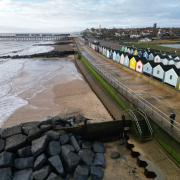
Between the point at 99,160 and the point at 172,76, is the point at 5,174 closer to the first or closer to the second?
the point at 99,160

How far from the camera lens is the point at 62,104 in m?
21.0

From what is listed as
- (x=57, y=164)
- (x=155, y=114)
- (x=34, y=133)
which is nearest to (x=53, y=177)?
(x=57, y=164)

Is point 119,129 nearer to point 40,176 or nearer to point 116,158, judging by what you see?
point 116,158

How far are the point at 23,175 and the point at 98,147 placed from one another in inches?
166

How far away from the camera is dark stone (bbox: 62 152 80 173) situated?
10.6 m

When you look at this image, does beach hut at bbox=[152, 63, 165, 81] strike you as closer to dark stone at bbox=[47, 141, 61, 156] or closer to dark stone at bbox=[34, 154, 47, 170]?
Result: dark stone at bbox=[47, 141, 61, 156]

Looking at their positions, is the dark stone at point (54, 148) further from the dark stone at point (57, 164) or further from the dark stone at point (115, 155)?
the dark stone at point (115, 155)

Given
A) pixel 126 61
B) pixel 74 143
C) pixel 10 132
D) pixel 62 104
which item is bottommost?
pixel 62 104

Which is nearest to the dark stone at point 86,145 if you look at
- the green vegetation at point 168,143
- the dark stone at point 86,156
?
the dark stone at point 86,156

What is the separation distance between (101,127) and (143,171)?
4040 millimetres

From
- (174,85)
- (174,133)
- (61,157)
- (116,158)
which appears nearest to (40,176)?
(61,157)

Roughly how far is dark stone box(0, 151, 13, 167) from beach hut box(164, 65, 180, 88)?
14.6 metres

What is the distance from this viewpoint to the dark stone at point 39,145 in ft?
36.5

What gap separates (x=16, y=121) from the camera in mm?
17062
